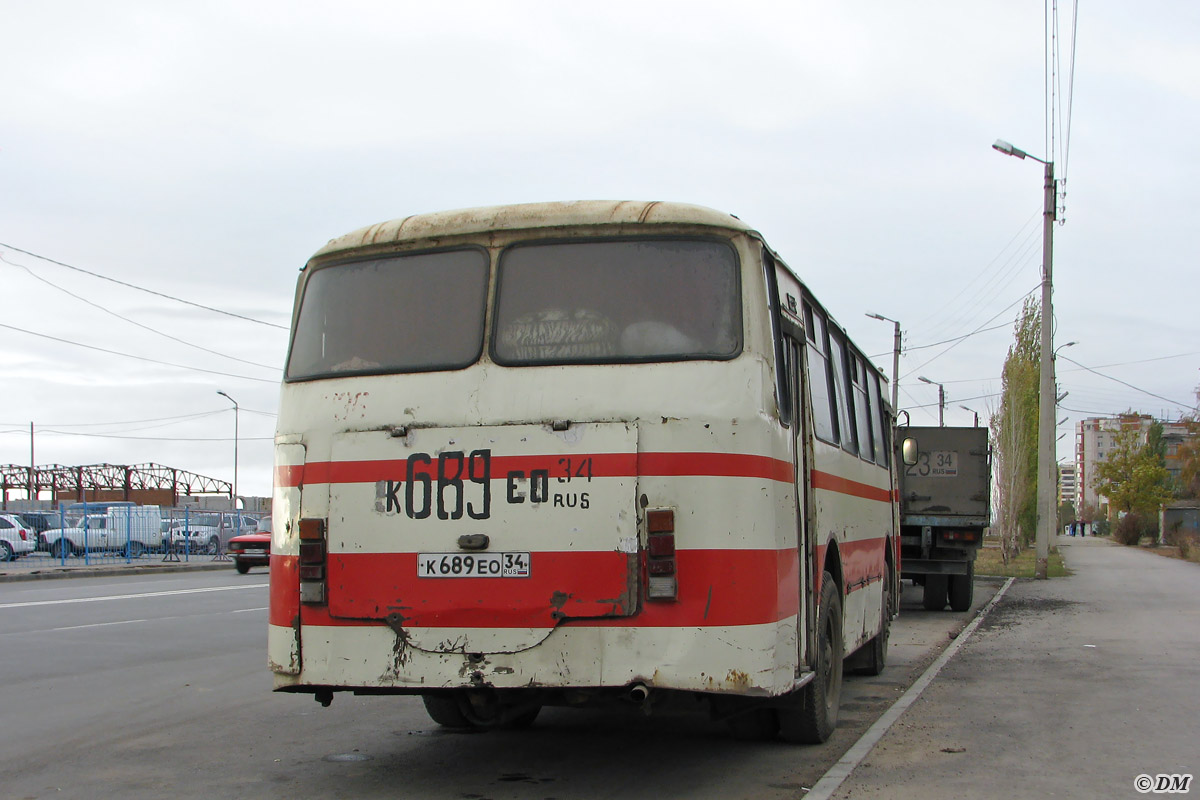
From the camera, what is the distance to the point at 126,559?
34.9 m

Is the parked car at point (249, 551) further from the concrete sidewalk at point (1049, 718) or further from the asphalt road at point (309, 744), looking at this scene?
the concrete sidewalk at point (1049, 718)

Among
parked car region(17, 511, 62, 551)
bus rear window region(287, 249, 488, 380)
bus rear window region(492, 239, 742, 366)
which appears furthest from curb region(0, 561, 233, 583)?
bus rear window region(492, 239, 742, 366)

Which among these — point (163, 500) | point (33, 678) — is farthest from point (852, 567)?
point (163, 500)

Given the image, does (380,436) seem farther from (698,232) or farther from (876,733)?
(876,733)

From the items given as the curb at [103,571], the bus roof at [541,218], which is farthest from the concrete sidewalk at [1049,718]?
the curb at [103,571]

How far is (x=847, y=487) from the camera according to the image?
875cm

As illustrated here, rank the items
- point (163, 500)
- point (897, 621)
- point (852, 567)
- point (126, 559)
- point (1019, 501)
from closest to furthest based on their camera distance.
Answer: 1. point (852, 567)
2. point (897, 621)
3. point (126, 559)
4. point (1019, 501)
5. point (163, 500)

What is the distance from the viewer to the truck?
746 inches

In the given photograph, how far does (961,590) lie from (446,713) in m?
12.8

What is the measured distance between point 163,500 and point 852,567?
82.6m

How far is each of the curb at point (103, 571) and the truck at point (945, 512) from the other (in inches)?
791

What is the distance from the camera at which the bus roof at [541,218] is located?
245 inches

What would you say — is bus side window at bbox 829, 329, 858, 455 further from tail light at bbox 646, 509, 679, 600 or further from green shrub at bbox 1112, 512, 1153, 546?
green shrub at bbox 1112, 512, 1153, 546

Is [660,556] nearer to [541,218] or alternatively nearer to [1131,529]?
[541,218]
